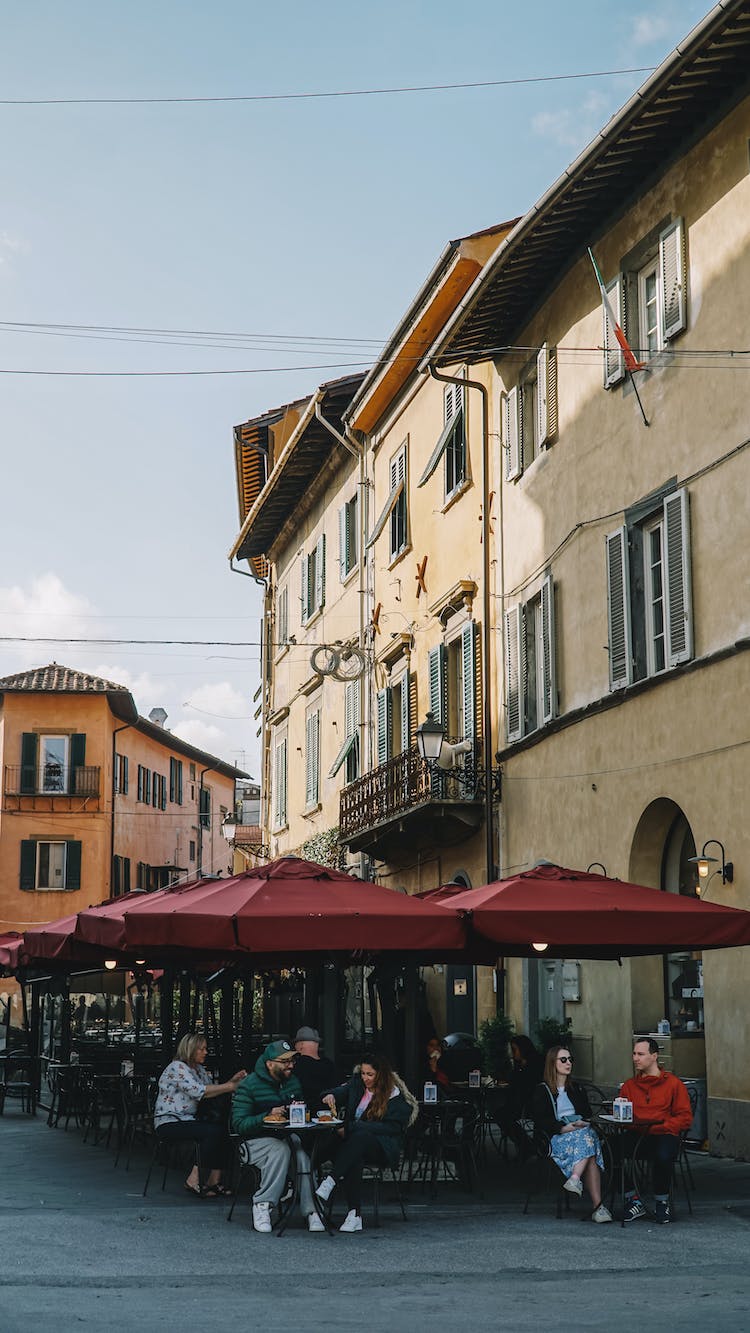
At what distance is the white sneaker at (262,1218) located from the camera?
11.3 meters

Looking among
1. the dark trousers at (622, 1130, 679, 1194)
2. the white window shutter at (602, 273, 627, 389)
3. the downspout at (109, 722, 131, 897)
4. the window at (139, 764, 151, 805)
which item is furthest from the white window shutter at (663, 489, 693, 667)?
the window at (139, 764, 151, 805)

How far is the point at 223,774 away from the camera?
70.6 m

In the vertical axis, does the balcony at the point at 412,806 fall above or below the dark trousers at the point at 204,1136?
above

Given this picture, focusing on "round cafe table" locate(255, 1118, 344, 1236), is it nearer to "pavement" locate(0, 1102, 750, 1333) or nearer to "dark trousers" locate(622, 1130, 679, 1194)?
"pavement" locate(0, 1102, 750, 1333)

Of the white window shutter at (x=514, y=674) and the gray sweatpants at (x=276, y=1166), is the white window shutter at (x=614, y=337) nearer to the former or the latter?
the white window shutter at (x=514, y=674)

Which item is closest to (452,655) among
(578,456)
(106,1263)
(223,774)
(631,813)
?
(578,456)

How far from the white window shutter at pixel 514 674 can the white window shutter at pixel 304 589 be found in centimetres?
1310

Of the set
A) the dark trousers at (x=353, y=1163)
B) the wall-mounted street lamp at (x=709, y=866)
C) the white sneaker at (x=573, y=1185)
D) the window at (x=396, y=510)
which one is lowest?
the white sneaker at (x=573, y=1185)

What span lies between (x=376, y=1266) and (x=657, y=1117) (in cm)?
284

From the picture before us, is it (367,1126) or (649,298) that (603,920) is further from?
(649,298)

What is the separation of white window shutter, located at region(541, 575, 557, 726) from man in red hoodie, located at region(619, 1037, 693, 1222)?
827cm

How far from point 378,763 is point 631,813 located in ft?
36.4

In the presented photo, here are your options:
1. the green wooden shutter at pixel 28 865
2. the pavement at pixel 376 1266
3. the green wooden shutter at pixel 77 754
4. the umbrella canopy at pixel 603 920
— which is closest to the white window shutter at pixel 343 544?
the pavement at pixel 376 1266

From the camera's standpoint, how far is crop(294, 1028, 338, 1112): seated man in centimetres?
1304
